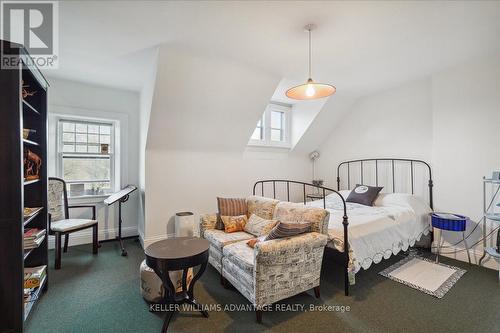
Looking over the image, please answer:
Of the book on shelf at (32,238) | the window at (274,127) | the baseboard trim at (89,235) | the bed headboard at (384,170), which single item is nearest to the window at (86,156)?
the baseboard trim at (89,235)

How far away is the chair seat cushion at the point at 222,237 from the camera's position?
2.63m

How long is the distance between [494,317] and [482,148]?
207 cm

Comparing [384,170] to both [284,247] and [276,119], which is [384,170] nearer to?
[276,119]

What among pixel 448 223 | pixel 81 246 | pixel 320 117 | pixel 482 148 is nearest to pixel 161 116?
pixel 81 246

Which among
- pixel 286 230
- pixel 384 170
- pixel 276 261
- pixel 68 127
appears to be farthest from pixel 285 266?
pixel 68 127

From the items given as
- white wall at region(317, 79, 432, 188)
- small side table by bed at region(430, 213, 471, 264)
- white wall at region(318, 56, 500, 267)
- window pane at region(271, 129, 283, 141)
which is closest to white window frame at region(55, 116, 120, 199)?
window pane at region(271, 129, 283, 141)

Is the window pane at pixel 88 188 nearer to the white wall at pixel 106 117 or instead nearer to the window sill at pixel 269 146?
the white wall at pixel 106 117

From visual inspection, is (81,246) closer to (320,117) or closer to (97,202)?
(97,202)

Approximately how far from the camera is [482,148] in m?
3.06

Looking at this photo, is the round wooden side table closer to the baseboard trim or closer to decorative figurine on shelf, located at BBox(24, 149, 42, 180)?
decorative figurine on shelf, located at BBox(24, 149, 42, 180)

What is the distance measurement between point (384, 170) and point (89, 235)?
518cm

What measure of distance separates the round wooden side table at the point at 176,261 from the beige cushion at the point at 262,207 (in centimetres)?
99

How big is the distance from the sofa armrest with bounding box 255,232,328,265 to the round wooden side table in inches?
20.2
